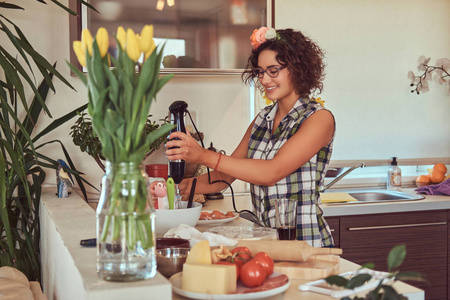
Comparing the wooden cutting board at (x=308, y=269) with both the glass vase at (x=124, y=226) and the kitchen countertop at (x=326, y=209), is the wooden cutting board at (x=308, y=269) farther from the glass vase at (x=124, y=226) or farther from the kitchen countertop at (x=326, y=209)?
the glass vase at (x=124, y=226)

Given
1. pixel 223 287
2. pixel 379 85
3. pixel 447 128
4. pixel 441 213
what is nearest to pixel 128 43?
pixel 223 287

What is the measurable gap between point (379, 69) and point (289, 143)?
177cm

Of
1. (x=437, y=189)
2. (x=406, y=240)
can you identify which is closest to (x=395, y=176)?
(x=437, y=189)

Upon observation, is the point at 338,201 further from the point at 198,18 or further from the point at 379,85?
the point at 198,18

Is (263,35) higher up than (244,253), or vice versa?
(263,35)

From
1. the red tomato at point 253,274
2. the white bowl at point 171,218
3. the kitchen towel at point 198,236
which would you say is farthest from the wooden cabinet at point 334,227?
the red tomato at point 253,274

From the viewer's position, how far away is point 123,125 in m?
0.99

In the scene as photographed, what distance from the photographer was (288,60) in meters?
2.14

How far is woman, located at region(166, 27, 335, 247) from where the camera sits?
6.54 ft

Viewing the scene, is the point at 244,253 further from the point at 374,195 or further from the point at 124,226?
the point at 374,195

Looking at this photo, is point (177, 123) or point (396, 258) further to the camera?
point (177, 123)

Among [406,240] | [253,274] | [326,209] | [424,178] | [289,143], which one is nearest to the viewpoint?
[253,274]

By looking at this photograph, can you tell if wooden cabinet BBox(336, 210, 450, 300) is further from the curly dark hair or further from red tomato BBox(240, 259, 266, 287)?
red tomato BBox(240, 259, 266, 287)

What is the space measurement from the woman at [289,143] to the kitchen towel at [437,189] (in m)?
1.29
